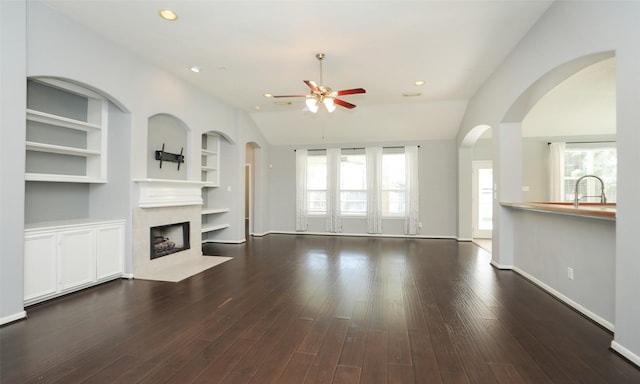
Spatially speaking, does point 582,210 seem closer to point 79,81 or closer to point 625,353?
point 625,353


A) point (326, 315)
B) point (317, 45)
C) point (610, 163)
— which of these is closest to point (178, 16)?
point (317, 45)

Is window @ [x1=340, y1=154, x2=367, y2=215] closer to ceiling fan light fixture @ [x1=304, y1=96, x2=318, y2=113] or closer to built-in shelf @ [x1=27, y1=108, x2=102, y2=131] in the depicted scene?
ceiling fan light fixture @ [x1=304, y1=96, x2=318, y2=113]

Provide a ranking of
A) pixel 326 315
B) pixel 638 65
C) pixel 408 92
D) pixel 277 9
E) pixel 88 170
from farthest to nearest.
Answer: pixel 408 92
pixel 88 170
pixel 277 9
pixel 326 315
pixel 638 65

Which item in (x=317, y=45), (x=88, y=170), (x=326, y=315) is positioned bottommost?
(x=326, y=315)

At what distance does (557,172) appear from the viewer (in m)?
7.03

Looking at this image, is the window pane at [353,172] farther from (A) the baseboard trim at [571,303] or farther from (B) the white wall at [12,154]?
(B) the white wall at [12,154]

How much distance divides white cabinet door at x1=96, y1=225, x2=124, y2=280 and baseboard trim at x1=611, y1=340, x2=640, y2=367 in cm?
528

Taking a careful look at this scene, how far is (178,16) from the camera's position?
3.25m

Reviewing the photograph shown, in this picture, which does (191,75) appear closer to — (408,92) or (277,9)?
(277,9)

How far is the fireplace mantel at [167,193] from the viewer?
4148 millimetres

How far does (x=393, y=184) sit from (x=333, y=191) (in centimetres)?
166

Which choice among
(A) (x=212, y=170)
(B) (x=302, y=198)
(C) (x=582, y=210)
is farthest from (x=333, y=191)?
(C) (x=582, y=210)

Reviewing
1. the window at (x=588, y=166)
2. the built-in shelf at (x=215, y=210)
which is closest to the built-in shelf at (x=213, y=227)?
the built-in shelf at (x=215, y=210)

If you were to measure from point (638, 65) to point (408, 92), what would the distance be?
12.9ft
